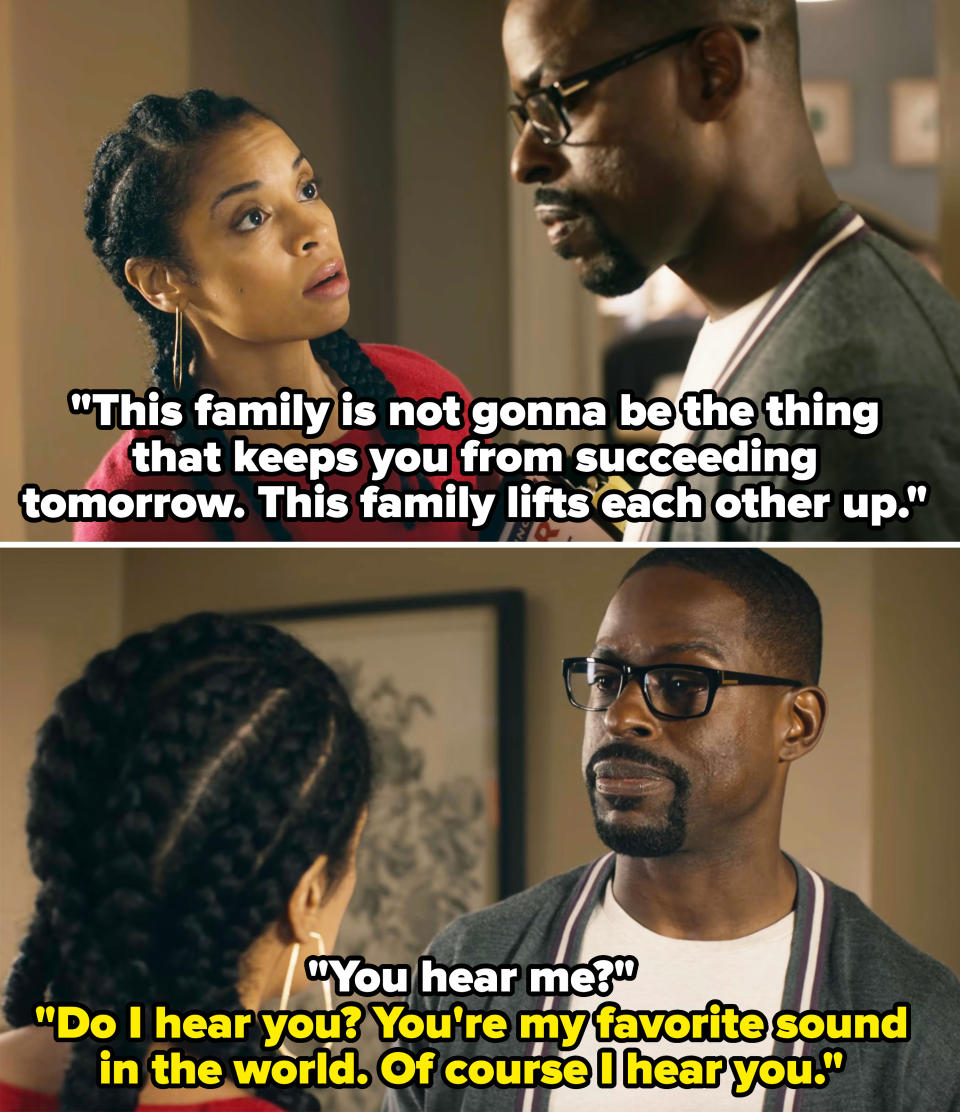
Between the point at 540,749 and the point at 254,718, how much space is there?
0.60 feet

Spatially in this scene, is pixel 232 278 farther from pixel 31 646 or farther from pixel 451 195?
pixel 31 646

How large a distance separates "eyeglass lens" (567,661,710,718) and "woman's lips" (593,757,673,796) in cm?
4

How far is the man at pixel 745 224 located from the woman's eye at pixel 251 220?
0.49 feet

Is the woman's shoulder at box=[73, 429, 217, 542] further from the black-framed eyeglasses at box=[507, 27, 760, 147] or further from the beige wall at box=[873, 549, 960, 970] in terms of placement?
the beige wall at box=[873, 549, 960, 970]

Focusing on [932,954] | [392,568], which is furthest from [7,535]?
[932,954]

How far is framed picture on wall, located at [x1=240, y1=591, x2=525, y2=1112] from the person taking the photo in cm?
83

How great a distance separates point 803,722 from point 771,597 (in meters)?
0.08

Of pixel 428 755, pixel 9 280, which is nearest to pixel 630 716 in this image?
pixel 428 755

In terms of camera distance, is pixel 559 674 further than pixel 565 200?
Yes

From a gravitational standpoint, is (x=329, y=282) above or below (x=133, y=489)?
above

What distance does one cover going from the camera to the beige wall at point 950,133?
2.55 ft

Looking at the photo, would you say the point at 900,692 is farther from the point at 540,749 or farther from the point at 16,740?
the point at 16,740

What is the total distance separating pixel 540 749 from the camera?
83cm

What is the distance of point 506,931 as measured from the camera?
0.84 metres
